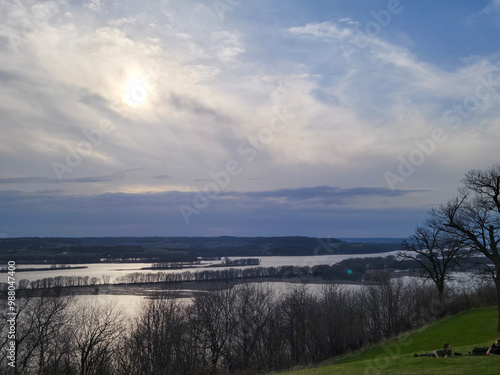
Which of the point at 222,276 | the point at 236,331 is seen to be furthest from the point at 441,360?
A: the point at 222,276

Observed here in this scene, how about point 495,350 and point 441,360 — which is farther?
point 441,360

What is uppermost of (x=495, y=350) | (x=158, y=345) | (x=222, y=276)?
(x=495, y=350)

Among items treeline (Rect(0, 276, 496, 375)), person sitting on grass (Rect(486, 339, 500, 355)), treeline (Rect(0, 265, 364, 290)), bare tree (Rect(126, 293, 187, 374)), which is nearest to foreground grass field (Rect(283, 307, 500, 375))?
person sitting on grass (Rect(486, 339, 500, 355))

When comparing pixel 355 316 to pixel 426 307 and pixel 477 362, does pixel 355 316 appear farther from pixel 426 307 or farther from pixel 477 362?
pixel 477 362

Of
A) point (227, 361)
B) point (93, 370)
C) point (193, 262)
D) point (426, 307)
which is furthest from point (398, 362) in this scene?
point (193, 262)

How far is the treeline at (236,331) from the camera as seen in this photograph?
3122cm

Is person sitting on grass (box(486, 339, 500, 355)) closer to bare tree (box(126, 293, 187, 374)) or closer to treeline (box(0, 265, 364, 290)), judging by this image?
bare tree (box(126, 293, 187, 374))

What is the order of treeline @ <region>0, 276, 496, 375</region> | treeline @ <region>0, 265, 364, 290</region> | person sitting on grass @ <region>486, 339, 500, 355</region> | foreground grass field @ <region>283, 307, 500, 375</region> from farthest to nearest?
treeline @ <region>0, 265, 364, 290</region>
treeline @ <region>0, 276, 496, 375</region>
person sitting on grass @ <region>486, 339, 500, 355</region>
foreground grass field @ <region>283, 307, 500, 375</region>

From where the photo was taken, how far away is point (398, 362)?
1485cm

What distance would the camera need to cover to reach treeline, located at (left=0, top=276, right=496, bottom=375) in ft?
102

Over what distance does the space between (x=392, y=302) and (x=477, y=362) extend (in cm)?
2999

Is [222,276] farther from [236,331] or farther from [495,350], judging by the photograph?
[495,350]

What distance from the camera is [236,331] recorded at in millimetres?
35562

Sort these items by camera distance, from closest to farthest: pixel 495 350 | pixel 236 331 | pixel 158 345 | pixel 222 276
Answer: pixel 495 350 → pixel 158 345 → pixel 236 331 → pixel 222 276
